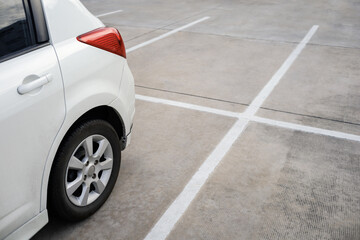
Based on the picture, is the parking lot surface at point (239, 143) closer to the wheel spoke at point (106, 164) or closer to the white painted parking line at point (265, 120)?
the white painted parking line at point (265, 120)

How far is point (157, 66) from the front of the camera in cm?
608

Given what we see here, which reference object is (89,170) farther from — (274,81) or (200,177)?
(274,81)

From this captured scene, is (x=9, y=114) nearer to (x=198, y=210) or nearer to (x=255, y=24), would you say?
(x=198, y=210)

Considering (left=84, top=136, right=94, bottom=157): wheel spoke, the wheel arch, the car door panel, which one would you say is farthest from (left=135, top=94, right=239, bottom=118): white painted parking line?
the car door panel

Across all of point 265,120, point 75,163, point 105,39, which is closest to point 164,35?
point 265,120

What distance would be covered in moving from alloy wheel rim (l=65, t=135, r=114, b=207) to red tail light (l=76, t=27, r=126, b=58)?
0.67 m

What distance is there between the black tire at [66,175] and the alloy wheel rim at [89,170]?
1.3 inches

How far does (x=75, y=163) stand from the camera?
242 centimetres

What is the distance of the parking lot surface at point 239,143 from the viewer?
2691mm

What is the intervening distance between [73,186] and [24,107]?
2.44ft

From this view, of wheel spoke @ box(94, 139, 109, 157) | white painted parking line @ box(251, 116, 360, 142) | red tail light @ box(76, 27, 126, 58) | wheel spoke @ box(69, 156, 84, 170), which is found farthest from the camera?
white painted parking line @ box(251, 116, 360, 142)

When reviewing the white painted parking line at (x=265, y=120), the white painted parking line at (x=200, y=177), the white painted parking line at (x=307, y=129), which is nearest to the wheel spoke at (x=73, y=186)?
the white painted parking line at (x=200, y=177)

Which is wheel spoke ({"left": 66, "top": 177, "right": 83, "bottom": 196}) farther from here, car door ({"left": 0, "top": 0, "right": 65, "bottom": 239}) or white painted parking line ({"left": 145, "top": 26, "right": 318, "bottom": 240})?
white painted parking line ({"left": 145, "top": 26, "right": 318, "bottom": 240})

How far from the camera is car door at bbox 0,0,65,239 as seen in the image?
1909 millimetres
